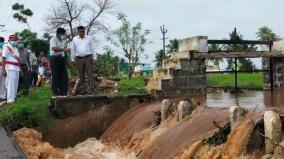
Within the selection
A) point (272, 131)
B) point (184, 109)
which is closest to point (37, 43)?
point (184, 109)

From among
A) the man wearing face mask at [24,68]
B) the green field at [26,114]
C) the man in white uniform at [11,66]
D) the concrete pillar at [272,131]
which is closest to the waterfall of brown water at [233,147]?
the concrete pillar at [272,131]

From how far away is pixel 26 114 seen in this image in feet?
42.6

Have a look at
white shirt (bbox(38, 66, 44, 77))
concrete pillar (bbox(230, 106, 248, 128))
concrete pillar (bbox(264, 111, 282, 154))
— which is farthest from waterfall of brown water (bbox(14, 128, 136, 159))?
white shirt (bbox(38, 66, 44, 77))

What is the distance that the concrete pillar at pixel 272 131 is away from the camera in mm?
6977

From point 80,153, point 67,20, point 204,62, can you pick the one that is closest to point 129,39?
point 67,20

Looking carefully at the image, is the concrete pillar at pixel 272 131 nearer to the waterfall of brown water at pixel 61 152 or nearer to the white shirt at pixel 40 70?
the waterfall of brown water at pixel 61 152

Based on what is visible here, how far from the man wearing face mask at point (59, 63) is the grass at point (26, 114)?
17.8 inches

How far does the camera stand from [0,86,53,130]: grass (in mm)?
12625

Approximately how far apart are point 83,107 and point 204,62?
10.1 ft

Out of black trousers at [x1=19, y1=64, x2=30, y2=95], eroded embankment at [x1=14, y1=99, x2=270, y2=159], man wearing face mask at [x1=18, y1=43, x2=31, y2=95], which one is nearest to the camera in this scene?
eroded embankment at [x1=14, y1=99, x2=270, y2=159]

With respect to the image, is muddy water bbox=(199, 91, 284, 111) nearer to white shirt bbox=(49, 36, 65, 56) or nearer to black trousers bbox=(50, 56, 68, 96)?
black trousers bbox=(50, 56, 68, 96)

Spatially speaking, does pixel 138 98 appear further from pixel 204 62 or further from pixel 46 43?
pixel 46 43

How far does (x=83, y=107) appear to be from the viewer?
13.9 metres

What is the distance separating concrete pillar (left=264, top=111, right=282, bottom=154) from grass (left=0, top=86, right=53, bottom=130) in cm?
677
